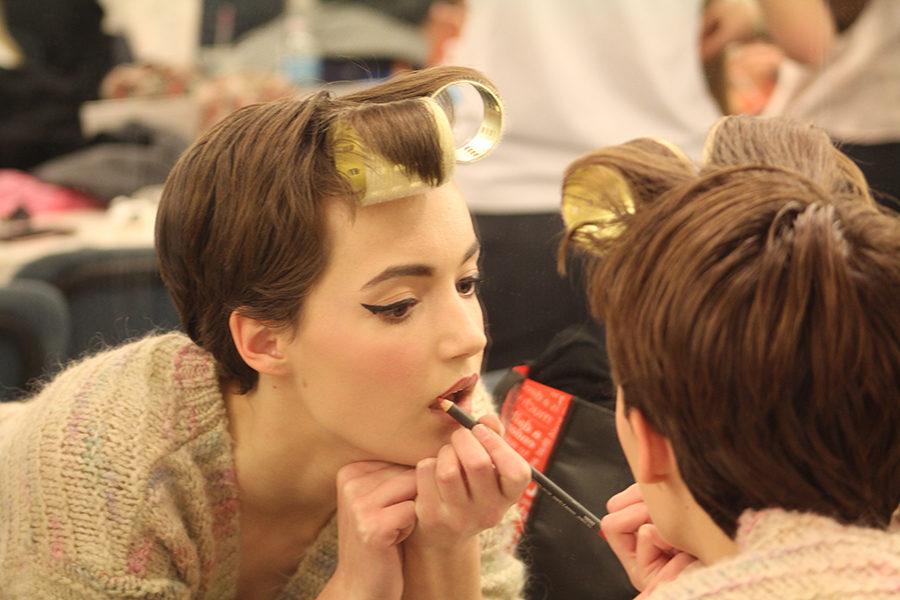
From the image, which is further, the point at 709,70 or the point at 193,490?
the point at 709,70

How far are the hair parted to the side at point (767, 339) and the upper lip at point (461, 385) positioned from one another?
285 mm

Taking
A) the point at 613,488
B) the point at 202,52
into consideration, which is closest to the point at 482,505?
the point at 613,488

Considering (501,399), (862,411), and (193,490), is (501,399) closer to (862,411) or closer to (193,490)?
(193,490)

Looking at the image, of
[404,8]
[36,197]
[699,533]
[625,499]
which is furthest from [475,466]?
[404,8]

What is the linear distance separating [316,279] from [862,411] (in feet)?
1.74

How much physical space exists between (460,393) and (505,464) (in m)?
0.10

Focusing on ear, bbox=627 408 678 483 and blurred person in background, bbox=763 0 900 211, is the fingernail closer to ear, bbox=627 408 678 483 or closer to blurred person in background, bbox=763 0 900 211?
ear, bbox=627 408 678 483

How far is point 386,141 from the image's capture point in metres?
1.01

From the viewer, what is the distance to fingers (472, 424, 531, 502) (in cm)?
99

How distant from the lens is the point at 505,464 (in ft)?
3.27

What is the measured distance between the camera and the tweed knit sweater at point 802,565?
2.29ft

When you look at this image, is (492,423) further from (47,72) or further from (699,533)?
(47,72)

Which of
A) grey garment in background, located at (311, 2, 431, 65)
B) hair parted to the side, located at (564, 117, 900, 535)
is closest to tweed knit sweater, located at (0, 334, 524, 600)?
hair parted to the side, located at (564, 117, 900, 535)

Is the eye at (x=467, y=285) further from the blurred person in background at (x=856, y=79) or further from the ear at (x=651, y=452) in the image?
the blurred person in background at (x=856, y=79)
